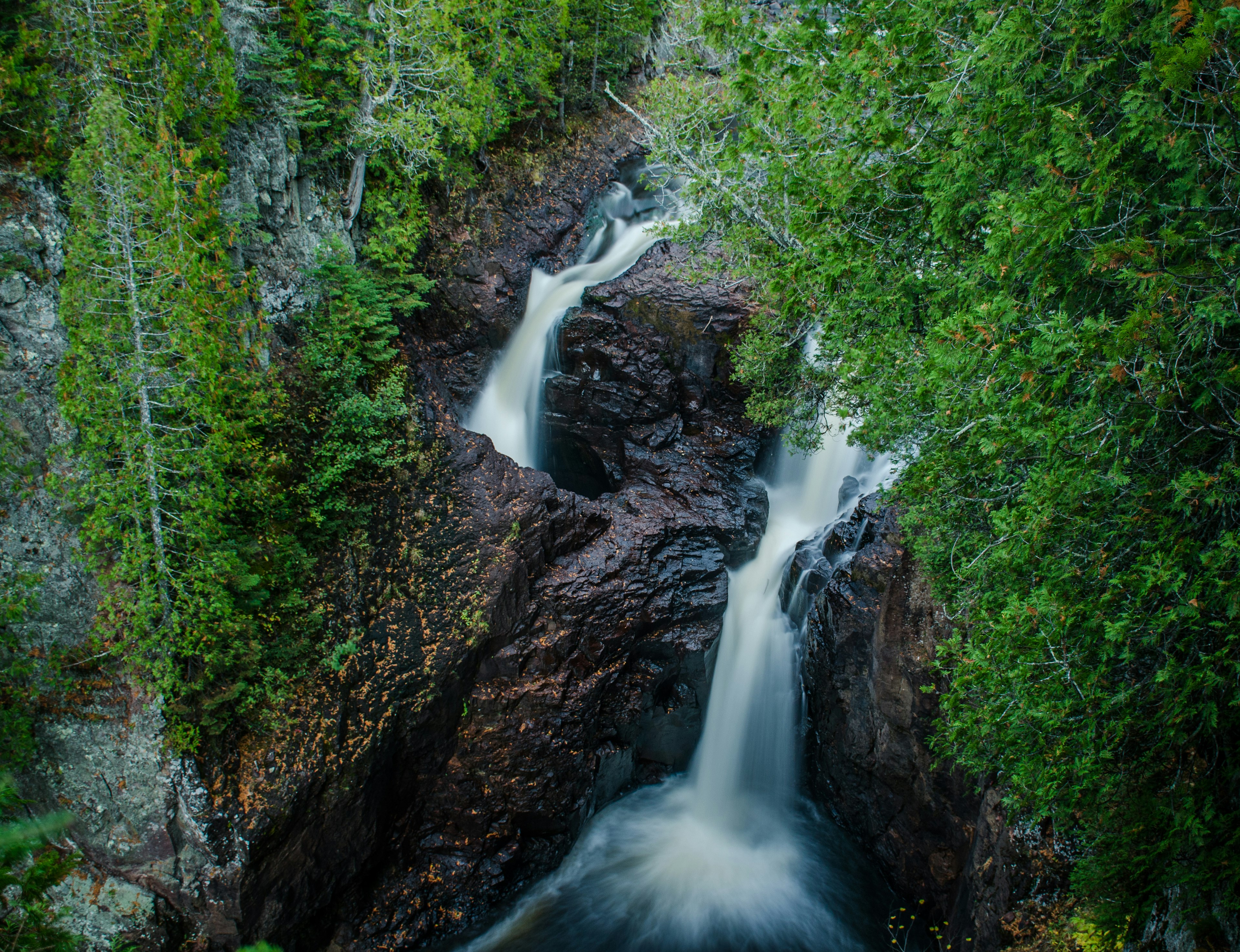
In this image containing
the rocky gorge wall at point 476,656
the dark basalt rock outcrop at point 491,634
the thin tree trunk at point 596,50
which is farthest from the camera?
the thin tree trunk at point 596,50

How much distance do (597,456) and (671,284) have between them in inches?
150

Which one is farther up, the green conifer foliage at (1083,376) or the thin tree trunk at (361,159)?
the thin tree trunk at (361,159)

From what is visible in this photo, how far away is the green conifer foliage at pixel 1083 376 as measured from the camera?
10.1ft

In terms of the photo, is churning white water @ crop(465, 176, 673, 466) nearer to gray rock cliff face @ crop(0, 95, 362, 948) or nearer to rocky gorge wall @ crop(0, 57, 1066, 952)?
rocky gorge wall @ crop(0, 57, 1066, 952)

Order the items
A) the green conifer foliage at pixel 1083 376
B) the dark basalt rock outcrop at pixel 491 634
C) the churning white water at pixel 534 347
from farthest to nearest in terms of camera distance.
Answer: the churning white water at pixel 534 347
the dark basalt rock outcrop at pixel 491 634
the green conifer foliage at pixel 1083 376

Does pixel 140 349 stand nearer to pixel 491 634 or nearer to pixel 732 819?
pixel 491 634

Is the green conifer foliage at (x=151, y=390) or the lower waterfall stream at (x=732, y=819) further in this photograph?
the lower waterfall stream at (x=732, y=819)

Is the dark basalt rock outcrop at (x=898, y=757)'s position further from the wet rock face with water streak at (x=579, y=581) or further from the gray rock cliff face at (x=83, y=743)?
the gray rock cliff face at (x=83, y=743)

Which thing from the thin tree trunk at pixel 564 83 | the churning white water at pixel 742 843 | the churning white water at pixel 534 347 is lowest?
the churning white water at pixel 742 843

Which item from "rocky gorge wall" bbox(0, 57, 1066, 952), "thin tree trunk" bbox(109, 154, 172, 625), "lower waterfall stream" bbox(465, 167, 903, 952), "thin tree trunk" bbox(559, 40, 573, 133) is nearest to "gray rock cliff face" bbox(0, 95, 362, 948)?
"rocky gorge wall" bbox(0, 57, 1066, 952)

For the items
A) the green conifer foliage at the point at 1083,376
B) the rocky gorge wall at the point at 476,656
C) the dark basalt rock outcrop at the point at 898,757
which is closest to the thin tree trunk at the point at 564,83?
the rocky gorge wall at the point at 476,656

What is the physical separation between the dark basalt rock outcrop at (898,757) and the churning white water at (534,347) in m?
5.89

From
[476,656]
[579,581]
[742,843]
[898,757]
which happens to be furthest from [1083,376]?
[742,843]

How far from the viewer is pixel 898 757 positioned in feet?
26.8
